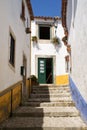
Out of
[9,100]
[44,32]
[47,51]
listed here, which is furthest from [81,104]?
[44,32]

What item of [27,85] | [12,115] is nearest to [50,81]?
[27,85]

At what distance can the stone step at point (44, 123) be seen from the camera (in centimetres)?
793

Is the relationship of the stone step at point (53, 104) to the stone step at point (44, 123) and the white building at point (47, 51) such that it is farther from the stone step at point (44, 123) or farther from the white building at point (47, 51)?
the white building at point (47, 51)

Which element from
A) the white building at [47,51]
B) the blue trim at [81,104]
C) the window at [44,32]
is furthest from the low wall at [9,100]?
the window at [44,32]

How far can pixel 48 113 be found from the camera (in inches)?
386

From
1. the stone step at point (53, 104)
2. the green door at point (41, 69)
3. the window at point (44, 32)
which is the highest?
the window at point (44, 32)

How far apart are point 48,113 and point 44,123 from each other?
4.14 ft

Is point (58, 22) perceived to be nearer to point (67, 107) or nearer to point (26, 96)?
point (26, 96)

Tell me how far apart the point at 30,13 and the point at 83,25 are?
9170 millimetres

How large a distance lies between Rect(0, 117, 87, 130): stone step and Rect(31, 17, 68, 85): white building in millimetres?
10882

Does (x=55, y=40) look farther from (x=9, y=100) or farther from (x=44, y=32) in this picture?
(x=9, y=100)

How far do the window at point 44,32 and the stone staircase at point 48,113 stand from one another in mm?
7734

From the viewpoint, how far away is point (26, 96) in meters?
12.7

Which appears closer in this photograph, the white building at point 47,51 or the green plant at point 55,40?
the white building at point 47,51
